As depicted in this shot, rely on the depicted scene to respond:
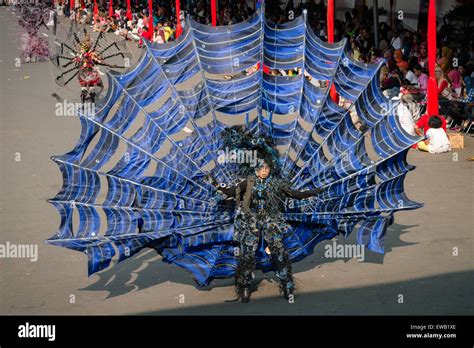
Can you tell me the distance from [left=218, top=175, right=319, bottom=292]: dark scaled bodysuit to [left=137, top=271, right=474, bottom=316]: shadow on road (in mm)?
475

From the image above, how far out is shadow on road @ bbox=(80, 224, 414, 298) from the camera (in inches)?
519

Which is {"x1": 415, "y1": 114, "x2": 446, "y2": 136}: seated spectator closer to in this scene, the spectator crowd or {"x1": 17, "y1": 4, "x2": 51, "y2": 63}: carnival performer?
the spectator crowd

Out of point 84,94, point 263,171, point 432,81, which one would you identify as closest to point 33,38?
point 84,94

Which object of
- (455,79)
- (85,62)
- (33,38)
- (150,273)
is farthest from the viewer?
(33,38)

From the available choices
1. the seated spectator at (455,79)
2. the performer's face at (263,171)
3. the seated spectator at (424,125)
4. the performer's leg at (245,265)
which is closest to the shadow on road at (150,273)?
the performer's leg at (245,265)

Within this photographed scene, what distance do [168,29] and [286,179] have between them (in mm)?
26982

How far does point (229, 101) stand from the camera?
12867 mm

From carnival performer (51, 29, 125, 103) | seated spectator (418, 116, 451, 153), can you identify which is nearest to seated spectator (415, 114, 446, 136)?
seated spectator (418, 116, 451, 153)

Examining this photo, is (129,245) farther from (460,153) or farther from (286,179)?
(460,153)

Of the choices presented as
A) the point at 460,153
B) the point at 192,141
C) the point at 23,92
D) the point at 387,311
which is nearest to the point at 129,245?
the point at 192,141

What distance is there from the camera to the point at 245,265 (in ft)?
40.0

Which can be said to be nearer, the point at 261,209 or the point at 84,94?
the point at 261,209

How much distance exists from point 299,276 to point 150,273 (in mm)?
1928

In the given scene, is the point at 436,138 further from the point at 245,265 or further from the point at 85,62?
the point at 85,62
